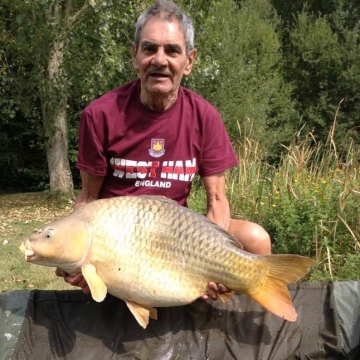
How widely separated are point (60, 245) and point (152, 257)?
253 mm

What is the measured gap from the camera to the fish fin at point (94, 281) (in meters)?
1.52

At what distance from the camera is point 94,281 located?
1.53 m

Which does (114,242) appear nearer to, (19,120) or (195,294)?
(195,294)

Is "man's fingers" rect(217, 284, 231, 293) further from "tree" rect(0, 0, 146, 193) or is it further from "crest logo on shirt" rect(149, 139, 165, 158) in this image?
"tree" rect(0, 0, 146, 193)

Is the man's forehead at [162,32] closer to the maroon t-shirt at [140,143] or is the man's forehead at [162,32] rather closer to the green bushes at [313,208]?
the maroon t-shirt at [140,143]

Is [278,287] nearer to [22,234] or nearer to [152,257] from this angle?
[152,257]

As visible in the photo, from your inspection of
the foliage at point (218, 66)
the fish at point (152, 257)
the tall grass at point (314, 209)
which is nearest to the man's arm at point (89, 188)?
the fish at point (152, 257)

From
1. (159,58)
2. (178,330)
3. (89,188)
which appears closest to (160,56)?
(159,58)

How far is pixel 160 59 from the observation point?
177 cm

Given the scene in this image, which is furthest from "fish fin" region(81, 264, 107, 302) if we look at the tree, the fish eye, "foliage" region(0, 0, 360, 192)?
the tree

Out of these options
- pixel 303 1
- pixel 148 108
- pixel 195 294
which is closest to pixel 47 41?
pixel 148 108

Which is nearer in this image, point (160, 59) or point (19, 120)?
point (160, 59)

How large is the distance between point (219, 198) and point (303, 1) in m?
18.0

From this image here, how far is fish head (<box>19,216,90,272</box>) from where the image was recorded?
4.91ft
